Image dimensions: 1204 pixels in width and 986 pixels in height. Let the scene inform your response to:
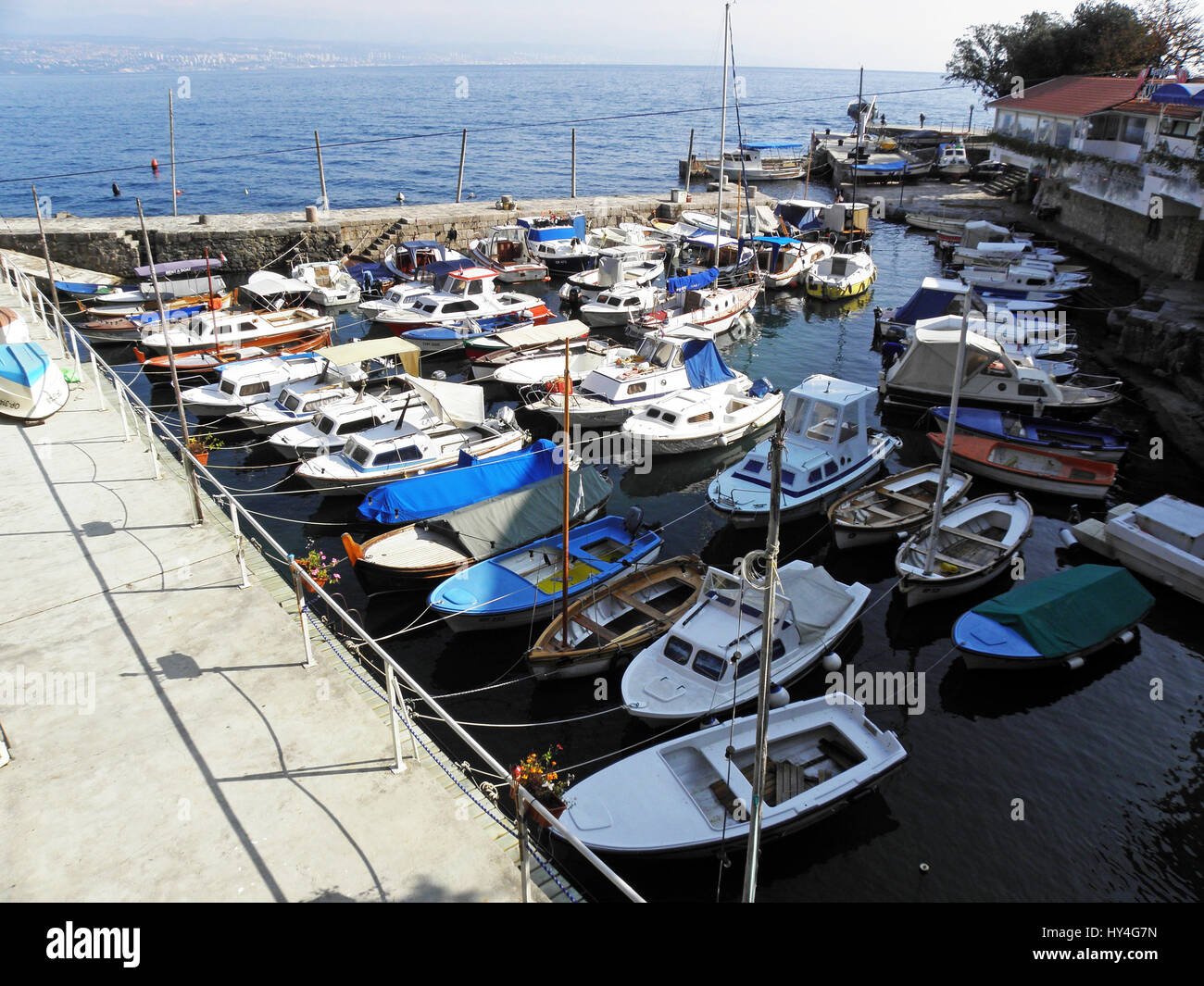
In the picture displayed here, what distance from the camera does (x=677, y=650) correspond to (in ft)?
53.7

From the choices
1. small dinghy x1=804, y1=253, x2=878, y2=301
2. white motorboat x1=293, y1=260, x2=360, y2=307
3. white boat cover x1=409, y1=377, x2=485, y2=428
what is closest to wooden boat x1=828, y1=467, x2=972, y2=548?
white boat cover x1=409, y1=377, x2=485, y2=428

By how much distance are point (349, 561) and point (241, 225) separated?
3685 centimetres

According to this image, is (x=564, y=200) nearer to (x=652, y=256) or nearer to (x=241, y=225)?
(x=652, y=256)

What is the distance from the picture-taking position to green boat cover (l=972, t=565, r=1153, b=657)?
17797mm

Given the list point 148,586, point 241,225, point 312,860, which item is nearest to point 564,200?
point 241,225

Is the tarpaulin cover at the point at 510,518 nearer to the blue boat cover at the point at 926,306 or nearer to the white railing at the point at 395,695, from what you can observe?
the white railing at the point at 395,695

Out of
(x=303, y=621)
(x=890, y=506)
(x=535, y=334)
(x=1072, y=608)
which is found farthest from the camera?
(x=535, y=334)

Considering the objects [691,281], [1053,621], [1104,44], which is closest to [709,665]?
[1053,621]

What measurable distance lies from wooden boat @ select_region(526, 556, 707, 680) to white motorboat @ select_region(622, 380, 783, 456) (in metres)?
7.80

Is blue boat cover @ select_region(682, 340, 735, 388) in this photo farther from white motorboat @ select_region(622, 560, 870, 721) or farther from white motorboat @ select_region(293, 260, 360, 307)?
white motorboat @ select_region(293, 260, 360, 307)

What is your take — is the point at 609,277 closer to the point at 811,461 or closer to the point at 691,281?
the point at 691,281

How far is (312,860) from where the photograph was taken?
29.7 ft

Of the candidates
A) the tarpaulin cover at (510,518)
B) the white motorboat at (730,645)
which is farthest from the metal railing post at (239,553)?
the white motorboat at (730,645)

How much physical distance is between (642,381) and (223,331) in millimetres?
17617
